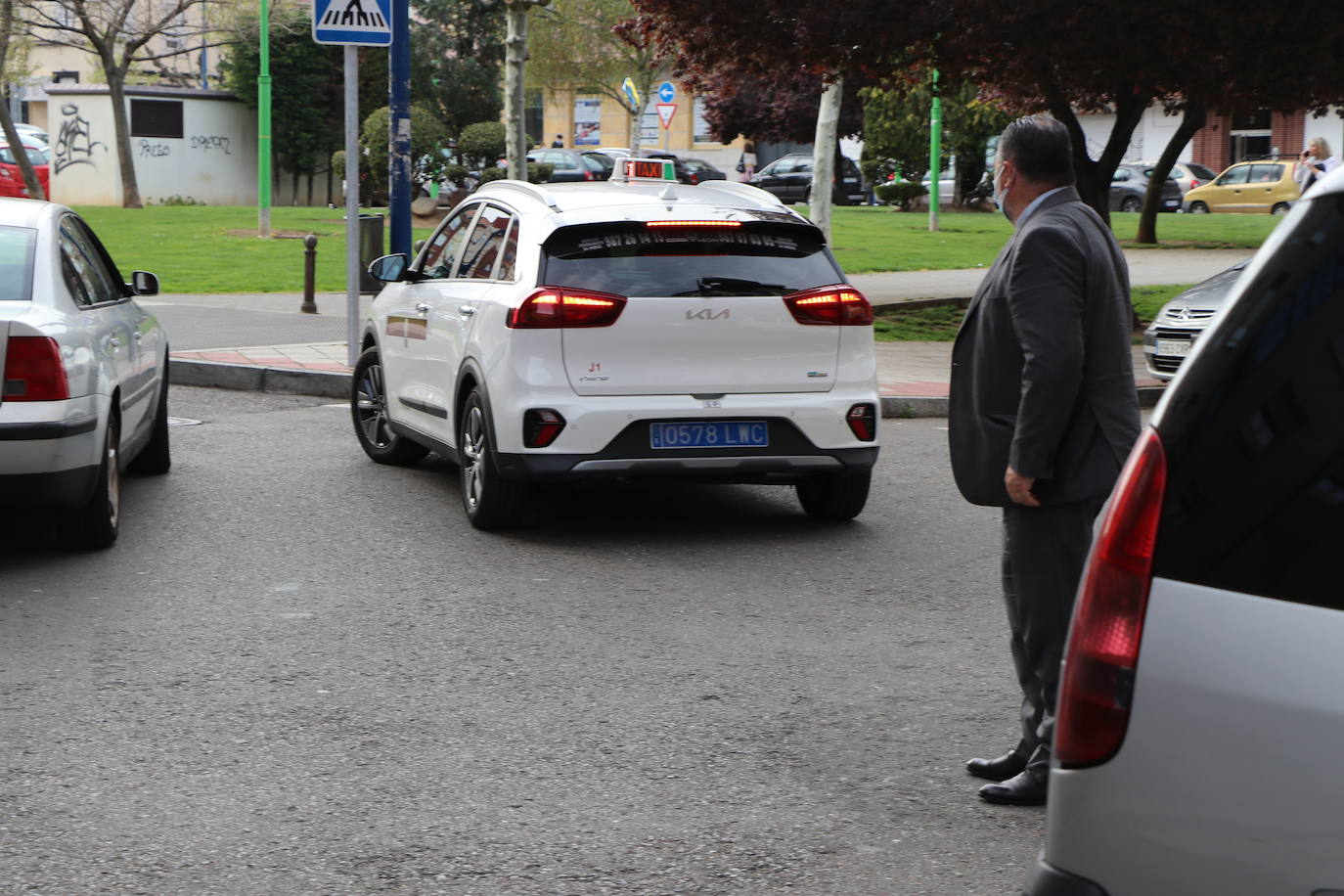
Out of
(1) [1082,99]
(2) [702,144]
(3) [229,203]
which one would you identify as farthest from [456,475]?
(2) [702,144]

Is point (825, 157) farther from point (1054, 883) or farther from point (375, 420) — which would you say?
point (1054, 883)

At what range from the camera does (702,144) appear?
81.2 m

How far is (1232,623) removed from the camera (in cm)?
219

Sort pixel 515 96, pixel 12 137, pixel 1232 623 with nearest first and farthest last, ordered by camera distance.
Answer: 1. pixel 1232 623
2. pixel 515 96
3. pixel 12 137

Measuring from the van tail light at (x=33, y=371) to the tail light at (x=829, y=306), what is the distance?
9.88 feet

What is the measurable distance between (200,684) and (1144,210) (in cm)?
2977

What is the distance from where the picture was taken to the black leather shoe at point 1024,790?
177 inches

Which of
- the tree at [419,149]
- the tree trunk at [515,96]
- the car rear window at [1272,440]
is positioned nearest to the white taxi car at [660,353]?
the car rear window at [1272,440]

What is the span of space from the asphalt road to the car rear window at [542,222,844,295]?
114 centimetres

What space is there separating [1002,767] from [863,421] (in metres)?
3.40

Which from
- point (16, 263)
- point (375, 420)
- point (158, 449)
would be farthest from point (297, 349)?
point (16, 263)

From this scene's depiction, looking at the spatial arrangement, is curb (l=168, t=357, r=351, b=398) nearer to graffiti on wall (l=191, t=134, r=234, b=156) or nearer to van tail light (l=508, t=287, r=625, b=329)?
van tail light (l=508, t=287, r=625, b=329)

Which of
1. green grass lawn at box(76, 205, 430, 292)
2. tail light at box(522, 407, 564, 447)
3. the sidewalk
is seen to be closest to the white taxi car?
tail light at box(522, 407, 564, 447)

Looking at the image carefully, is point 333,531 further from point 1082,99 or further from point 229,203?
point 229,203
